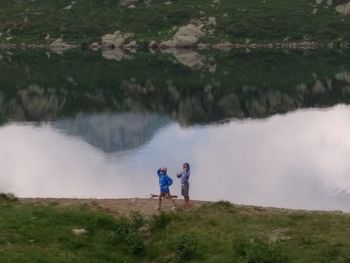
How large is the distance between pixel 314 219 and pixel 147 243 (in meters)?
8.95

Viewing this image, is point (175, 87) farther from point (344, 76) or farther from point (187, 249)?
point (187, 249)

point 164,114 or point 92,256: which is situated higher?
point 164,114

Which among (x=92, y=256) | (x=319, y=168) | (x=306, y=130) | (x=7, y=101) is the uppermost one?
(x=7, y=101)

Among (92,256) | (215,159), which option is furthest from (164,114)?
(92,256)

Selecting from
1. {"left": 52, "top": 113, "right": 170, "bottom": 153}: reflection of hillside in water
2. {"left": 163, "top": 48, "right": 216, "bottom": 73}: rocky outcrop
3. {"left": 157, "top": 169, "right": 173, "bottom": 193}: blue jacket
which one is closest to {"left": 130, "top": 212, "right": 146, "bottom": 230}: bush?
{"left": 157, "top": 169, "right": 173, "bottom": 193}: blue jacket

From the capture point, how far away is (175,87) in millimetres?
122500

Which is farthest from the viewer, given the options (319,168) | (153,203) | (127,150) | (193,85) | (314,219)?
(193,85)

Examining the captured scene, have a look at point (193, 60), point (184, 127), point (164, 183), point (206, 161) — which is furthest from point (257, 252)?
point (193, 60)

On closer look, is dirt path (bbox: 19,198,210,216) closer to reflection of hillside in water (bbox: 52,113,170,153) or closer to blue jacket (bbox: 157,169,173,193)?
blue jacket (bbox: 157,169,173,193)

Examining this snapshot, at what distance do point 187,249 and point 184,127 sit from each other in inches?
2322

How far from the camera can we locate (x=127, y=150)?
73562mm

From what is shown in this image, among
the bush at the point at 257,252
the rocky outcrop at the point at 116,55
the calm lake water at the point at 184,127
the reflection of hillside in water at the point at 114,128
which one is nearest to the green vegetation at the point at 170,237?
the bush at the point at 257,252

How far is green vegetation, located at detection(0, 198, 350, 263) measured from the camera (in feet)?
84.8

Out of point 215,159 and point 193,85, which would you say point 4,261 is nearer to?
point 215,159
